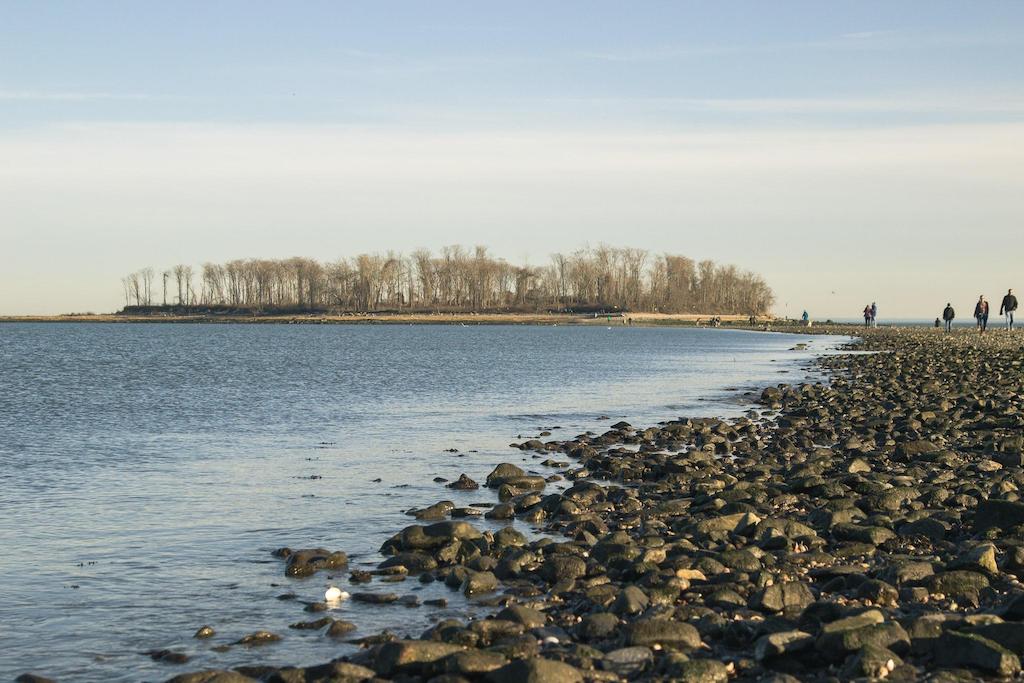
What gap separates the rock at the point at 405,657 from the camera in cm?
913

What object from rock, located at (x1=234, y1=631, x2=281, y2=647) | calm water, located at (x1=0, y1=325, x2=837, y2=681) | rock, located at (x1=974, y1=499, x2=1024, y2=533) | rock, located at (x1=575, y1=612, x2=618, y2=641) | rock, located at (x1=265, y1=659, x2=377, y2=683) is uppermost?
rock, located at (x1=974, y1=499, x2=1024, y2=533)

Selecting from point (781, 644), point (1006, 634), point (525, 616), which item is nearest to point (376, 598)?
point (525, 616)

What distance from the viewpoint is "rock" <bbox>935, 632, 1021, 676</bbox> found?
856cm

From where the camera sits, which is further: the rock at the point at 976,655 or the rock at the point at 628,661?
the rock at the point at 628,661

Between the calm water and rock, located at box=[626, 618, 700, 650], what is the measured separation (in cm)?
256

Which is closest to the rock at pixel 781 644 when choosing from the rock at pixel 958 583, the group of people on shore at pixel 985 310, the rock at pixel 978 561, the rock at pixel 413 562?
the rock at pixel 958 583

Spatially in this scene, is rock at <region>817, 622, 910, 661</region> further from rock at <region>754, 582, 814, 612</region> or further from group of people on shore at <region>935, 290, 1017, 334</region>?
group of people on shore at <region>935, 290, 1017, 334</region>

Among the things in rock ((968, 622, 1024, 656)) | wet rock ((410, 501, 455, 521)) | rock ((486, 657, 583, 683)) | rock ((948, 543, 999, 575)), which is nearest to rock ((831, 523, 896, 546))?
rock ((948, 543, 999, 575))

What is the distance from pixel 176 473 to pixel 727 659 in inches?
624

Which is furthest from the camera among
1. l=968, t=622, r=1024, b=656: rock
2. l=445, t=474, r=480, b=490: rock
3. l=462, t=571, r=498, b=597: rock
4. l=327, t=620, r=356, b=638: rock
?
l=445, t=474, r=480, b=490: rock

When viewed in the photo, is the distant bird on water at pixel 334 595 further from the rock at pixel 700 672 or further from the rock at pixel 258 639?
the rock at pixel 700 672

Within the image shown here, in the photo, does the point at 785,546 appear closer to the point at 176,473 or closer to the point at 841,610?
the point at 841,610

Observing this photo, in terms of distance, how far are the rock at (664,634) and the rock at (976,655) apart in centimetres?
208

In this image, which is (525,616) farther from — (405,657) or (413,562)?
(413,562)
